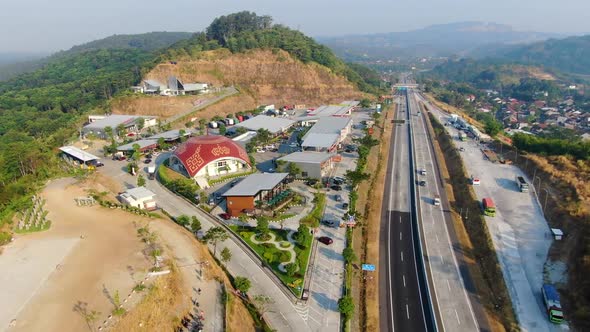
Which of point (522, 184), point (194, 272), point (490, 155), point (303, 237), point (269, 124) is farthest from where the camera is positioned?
point (269, 124)

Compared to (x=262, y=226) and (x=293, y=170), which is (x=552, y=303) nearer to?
(x=262, y=226)

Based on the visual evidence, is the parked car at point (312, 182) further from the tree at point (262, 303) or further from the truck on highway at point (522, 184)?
the truck on highway at point (522, 184)

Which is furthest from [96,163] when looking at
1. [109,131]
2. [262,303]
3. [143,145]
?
[262,303]

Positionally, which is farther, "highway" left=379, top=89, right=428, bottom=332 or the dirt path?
"highway" left=379, top=89, right=428, bottom=332

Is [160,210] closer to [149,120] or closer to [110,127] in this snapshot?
[110,127]

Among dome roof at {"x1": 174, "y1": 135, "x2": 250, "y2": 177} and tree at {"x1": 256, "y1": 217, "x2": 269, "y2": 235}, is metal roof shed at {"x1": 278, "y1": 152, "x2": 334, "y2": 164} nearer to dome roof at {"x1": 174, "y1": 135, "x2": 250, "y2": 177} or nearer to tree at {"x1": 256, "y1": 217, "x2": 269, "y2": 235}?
dome roof at {"x1": 174, "y1": 135, "x2": 250, "y2": 177}

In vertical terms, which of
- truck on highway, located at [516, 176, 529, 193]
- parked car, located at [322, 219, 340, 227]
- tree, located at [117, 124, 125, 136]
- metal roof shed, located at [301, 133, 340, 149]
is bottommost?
parked car, located at [322, 219, 340, 227]

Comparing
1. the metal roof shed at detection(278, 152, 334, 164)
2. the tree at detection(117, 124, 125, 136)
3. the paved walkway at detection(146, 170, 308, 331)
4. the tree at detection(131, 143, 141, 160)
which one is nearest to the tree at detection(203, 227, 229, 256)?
the paved walkway at detection(146, 170, 308, 331)
